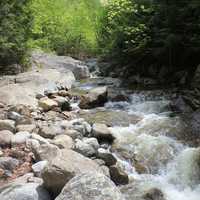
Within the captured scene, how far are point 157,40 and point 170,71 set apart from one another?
5.16 ft

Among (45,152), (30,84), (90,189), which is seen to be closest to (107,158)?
(45,152)

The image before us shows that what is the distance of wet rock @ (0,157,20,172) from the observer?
307 inches

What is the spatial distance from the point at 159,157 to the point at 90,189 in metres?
3.96

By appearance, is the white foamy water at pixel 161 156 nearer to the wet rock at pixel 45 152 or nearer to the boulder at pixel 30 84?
the wet rock at pixel 45 152

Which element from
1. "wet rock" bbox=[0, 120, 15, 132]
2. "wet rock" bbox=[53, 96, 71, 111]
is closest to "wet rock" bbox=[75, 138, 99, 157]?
"wet rock" bbox=[0, 120, 15, 132]

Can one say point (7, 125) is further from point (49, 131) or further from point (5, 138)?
point (49, 131)

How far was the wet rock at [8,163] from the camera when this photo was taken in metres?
7.79

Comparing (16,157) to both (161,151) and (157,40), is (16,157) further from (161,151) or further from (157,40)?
(157,40)

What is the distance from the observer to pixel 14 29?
1543 centimetres

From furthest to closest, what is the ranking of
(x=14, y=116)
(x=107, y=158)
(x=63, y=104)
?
(x=63, y=104) < (x=14, y=116) < (x=107, y=158)

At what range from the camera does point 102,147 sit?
9.52m

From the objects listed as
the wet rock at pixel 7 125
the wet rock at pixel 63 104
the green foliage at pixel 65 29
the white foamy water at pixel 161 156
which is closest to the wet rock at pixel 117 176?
the white foamy water at pixel 161 156

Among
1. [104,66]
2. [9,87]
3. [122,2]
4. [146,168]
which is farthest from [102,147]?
[104,66]

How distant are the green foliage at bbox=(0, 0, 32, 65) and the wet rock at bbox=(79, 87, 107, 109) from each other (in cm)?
362
